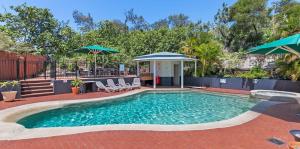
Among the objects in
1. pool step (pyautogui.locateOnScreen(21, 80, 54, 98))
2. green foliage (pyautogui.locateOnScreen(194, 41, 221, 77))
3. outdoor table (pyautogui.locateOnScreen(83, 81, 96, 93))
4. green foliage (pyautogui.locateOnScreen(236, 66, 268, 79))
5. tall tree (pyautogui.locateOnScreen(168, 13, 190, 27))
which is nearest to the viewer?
pool step (pyautogui.locateOnScreen(21, 80, 54, 98))

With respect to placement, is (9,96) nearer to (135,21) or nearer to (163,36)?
(163,36)

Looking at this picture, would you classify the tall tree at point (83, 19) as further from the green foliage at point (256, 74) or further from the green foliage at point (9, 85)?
the green foliage at point (9, 85)

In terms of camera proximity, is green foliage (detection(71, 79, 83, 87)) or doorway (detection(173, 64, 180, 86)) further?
doorway (detection(173, 64, 180, 86))

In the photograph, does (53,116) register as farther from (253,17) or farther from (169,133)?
(253,17)

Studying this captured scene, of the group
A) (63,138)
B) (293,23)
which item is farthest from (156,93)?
(63,138)

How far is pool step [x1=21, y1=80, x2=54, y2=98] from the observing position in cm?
1234

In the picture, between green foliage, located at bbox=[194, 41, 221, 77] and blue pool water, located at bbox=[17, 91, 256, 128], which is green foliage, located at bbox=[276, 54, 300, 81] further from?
blue pool water, located at bbox=[17, 91, 256, 128]

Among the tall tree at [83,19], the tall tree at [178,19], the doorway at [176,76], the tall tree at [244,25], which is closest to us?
the doorway at [176,76]

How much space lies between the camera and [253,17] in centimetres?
2970

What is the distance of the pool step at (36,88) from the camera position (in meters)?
12.3

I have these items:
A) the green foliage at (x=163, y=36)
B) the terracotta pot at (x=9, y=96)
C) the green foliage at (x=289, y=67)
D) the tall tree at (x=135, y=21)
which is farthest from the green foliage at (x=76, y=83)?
the tall tree at (x=135, y=21)

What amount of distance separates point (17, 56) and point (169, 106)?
11.7 m

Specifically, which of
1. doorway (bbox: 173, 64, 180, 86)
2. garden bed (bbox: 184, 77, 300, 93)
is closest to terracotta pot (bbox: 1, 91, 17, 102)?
doorway (bbox: 173, 64, 180, 86)

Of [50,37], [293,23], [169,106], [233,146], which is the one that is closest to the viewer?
[233,146]
